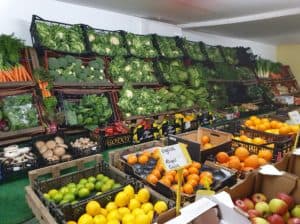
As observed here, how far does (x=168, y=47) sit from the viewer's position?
15.9ft

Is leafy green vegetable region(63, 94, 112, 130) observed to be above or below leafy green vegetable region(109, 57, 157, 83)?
below

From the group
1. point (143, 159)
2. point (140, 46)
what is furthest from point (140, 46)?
point (143, 159)

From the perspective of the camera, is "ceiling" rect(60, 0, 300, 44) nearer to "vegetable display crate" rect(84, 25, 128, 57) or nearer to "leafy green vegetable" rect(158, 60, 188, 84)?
"vegetable display crate" rect(84, 25, 128, 57)

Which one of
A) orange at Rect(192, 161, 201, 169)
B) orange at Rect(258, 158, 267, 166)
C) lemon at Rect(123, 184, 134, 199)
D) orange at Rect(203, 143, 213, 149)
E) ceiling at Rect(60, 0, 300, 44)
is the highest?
ceiling at Rect(60, 0, 300, 44)

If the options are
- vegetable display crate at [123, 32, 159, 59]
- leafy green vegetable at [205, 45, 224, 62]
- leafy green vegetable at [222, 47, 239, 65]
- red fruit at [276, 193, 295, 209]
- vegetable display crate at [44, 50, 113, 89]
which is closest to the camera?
red fruit at [276, 193, 295, 209]

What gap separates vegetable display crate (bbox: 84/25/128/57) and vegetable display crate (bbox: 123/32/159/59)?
4.4 inches

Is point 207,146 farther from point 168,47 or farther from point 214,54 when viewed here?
point 214,54

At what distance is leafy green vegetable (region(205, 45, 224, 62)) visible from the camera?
581cm

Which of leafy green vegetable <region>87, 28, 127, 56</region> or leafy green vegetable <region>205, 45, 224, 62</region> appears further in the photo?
leafy green vegetable <region>205, 45, 224, 62</region>

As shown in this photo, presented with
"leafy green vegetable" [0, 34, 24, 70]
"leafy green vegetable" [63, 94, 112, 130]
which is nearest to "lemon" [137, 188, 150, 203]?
"leafy green vegetable" [63, 94, 112, 130]

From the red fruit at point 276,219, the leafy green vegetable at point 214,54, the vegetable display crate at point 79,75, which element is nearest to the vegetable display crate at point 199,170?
the red fruit at point 276,219

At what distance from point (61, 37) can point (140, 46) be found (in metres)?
1.37

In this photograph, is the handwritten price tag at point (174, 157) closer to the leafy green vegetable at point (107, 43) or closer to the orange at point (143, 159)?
the orange at point (143, 159)

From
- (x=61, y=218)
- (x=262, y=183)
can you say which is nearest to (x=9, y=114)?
(x=61, y=218)
